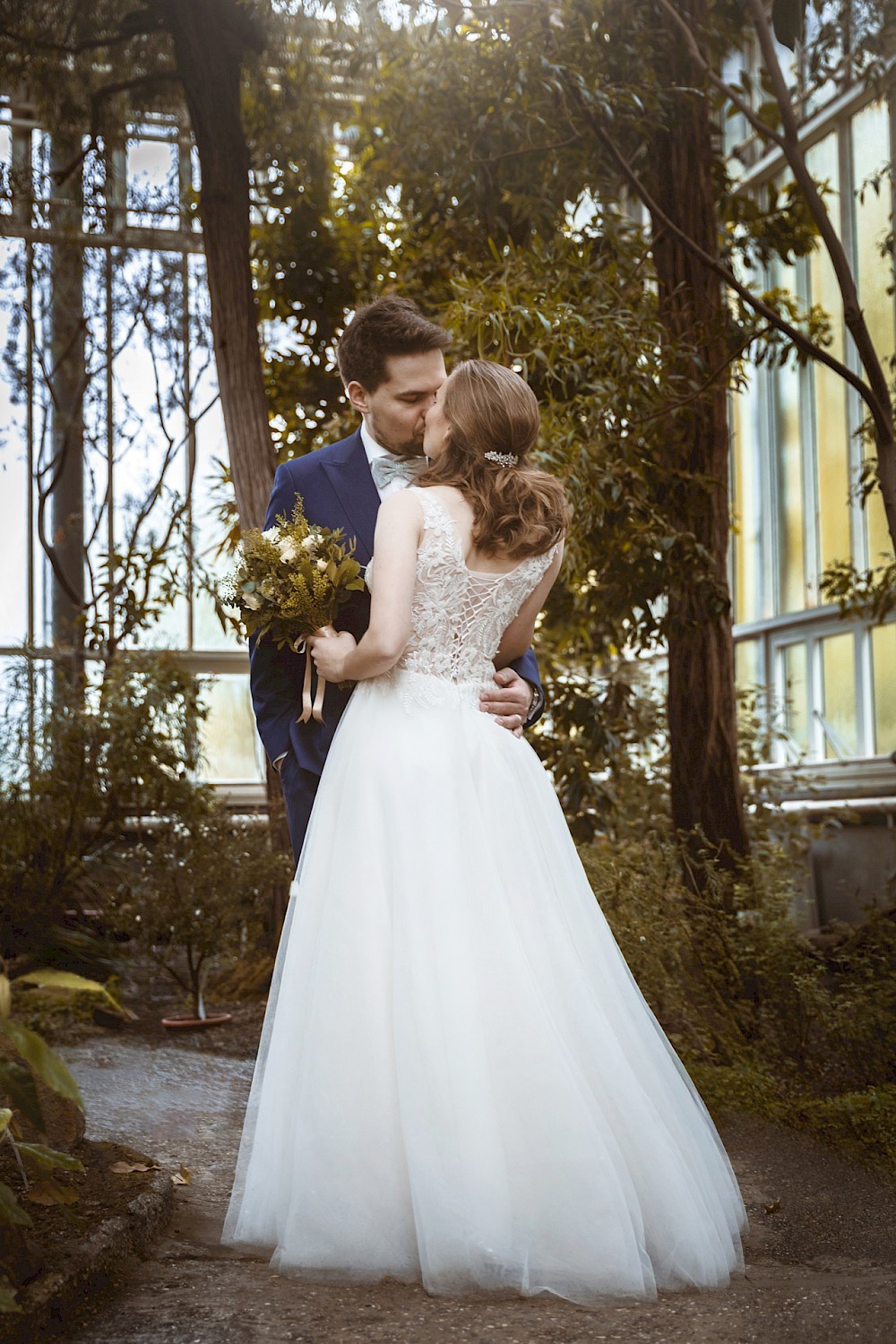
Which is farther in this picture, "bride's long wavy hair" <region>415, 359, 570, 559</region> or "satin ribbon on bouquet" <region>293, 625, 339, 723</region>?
"satin ribbon on bouquet" <region>293, 625, 339, 723</region>

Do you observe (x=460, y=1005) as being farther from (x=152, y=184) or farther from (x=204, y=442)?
(x=152, y=184)

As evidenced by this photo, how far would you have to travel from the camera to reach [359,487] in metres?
2.94

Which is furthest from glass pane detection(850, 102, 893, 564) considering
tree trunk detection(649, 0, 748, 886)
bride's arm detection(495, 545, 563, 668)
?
bride's arm detection(495, 545, 563, 668)

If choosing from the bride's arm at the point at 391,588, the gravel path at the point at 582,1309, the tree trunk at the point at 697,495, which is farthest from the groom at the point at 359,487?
the tree trunk at the point at 697,495

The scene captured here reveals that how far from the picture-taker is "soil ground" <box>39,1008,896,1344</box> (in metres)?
1.91

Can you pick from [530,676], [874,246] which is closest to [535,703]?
[530,676]

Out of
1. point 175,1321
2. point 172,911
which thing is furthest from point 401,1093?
point 172,911

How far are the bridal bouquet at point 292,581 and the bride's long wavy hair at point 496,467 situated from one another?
250mm

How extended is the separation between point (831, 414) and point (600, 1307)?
24.9 feet

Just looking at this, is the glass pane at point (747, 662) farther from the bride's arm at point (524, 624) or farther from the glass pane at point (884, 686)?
the bride's arm at point (524, 624)

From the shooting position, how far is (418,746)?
2.54m

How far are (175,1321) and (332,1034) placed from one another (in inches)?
21.0

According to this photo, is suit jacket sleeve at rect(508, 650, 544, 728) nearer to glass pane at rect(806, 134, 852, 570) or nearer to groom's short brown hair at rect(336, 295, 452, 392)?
groom's short brown hair at rect(336, 295, 452, 392)

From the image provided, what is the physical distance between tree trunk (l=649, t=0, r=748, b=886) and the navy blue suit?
2.62m
